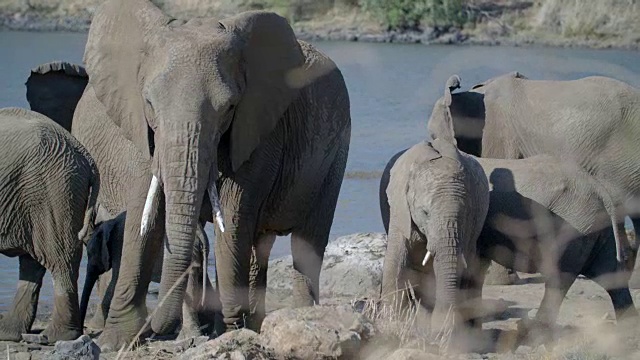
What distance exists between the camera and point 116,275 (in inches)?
319

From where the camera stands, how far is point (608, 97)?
35.0 feet

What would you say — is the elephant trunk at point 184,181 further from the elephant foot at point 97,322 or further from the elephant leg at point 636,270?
the elephant leg at point 636,270

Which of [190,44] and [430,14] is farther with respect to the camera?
[430,14]

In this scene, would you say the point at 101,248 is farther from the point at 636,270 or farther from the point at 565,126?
the point at 636,270

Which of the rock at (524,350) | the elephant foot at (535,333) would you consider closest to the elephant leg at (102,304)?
the rock at (524,350)

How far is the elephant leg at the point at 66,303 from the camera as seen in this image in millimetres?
7941

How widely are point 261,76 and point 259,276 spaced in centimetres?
148

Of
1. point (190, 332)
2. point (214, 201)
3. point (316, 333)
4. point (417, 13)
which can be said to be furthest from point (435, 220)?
point (417, 13)

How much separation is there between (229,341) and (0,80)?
1960cm

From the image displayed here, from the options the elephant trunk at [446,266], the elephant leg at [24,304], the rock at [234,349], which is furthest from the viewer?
the elephant leg at [24,304]

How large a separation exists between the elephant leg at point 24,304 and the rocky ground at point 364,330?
7.4 inches

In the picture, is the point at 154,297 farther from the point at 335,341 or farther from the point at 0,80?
the point at 0,80

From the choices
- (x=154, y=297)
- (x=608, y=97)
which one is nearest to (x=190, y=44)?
(x=154, y=297)

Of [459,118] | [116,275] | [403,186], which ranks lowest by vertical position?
[116,275]
